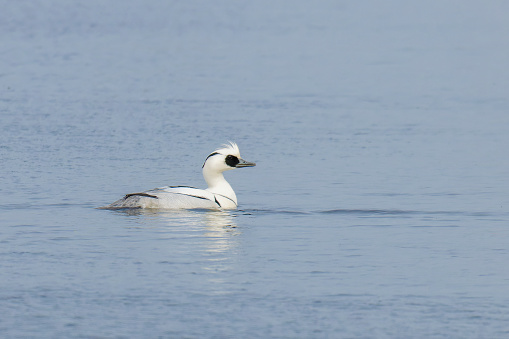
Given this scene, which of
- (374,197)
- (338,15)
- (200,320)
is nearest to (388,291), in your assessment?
(200,320)

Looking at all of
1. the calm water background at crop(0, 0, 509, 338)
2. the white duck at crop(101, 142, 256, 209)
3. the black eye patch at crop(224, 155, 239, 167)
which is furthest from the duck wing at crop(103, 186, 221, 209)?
the black eye patch at crop(224, 155, 239, 167)

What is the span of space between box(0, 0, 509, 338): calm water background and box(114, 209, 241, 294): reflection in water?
46mm

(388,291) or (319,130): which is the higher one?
(319,130)

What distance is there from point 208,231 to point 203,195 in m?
2.07

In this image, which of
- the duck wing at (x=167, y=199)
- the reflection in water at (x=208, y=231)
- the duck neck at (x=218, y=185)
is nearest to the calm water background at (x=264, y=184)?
the reflection in water at (x=208, y=231)

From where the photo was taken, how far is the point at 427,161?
1914 centimetres

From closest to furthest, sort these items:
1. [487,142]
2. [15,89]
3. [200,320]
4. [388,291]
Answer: [200,320] → [388,291] → [487,142] → [15,89]

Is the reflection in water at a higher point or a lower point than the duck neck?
lower

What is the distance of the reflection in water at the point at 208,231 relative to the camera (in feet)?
38.9

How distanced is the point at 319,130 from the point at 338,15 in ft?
83.8

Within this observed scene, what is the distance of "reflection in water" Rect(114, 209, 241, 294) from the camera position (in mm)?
11859

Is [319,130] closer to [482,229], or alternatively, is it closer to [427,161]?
[427,161]

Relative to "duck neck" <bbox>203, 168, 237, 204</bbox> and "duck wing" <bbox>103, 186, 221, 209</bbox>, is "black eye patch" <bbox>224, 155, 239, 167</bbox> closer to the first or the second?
"duck neck" <bbox>203, 168, 237, 204</bbox>

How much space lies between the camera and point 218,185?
16531 millimetres
